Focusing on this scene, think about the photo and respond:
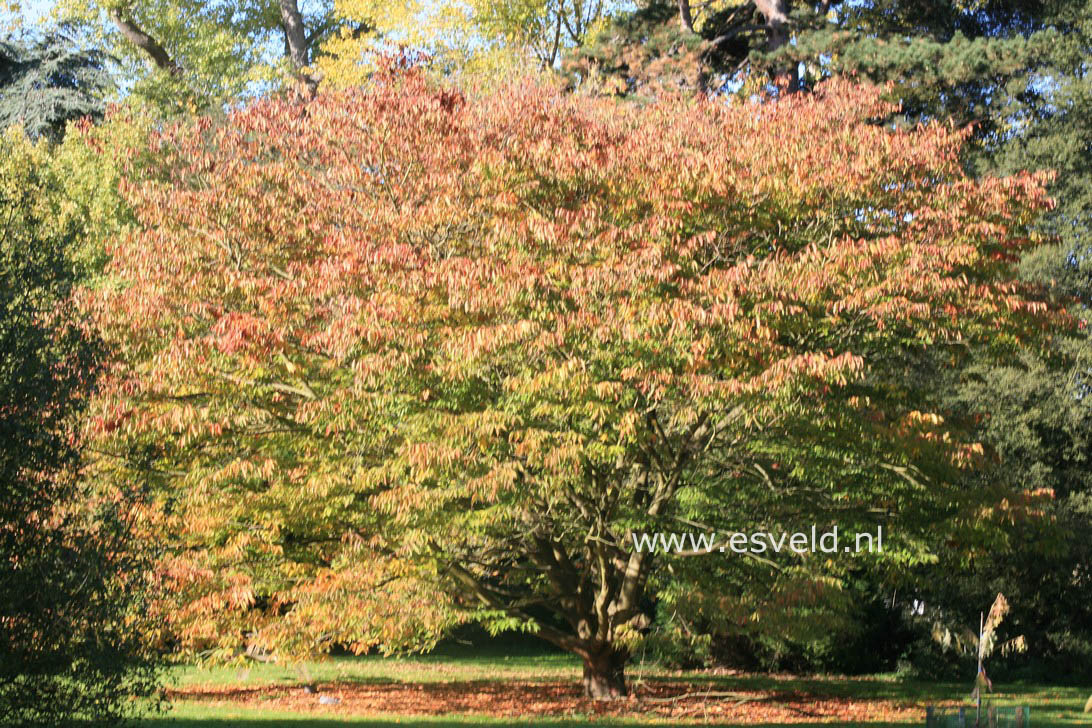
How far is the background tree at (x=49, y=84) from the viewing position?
30047 millimetres

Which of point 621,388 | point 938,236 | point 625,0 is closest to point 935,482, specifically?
point 938,236

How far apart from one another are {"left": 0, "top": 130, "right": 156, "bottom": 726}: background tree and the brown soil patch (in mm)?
7003

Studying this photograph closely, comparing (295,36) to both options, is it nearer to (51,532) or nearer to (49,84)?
(49,84)

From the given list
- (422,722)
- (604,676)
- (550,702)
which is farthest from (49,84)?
(422,722)

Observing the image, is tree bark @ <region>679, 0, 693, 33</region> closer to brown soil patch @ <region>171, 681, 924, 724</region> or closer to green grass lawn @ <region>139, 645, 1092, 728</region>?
green grass lawn @ <region>139, 645, 1092, 728</region>

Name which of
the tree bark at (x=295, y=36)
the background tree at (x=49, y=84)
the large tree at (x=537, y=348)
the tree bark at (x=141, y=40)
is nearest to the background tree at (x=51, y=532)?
the large tree at (x=537, y=348)

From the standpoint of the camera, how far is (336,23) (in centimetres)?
4016

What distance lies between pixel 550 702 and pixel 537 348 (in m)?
7.06

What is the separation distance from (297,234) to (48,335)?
6.69 m

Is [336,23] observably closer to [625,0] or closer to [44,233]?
[625,0]

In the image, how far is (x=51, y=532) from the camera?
26.1 feet

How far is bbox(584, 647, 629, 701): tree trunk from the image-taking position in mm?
15906

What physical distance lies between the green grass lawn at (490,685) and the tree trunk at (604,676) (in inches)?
53.0

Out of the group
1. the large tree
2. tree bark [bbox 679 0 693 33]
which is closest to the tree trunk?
the large tree
